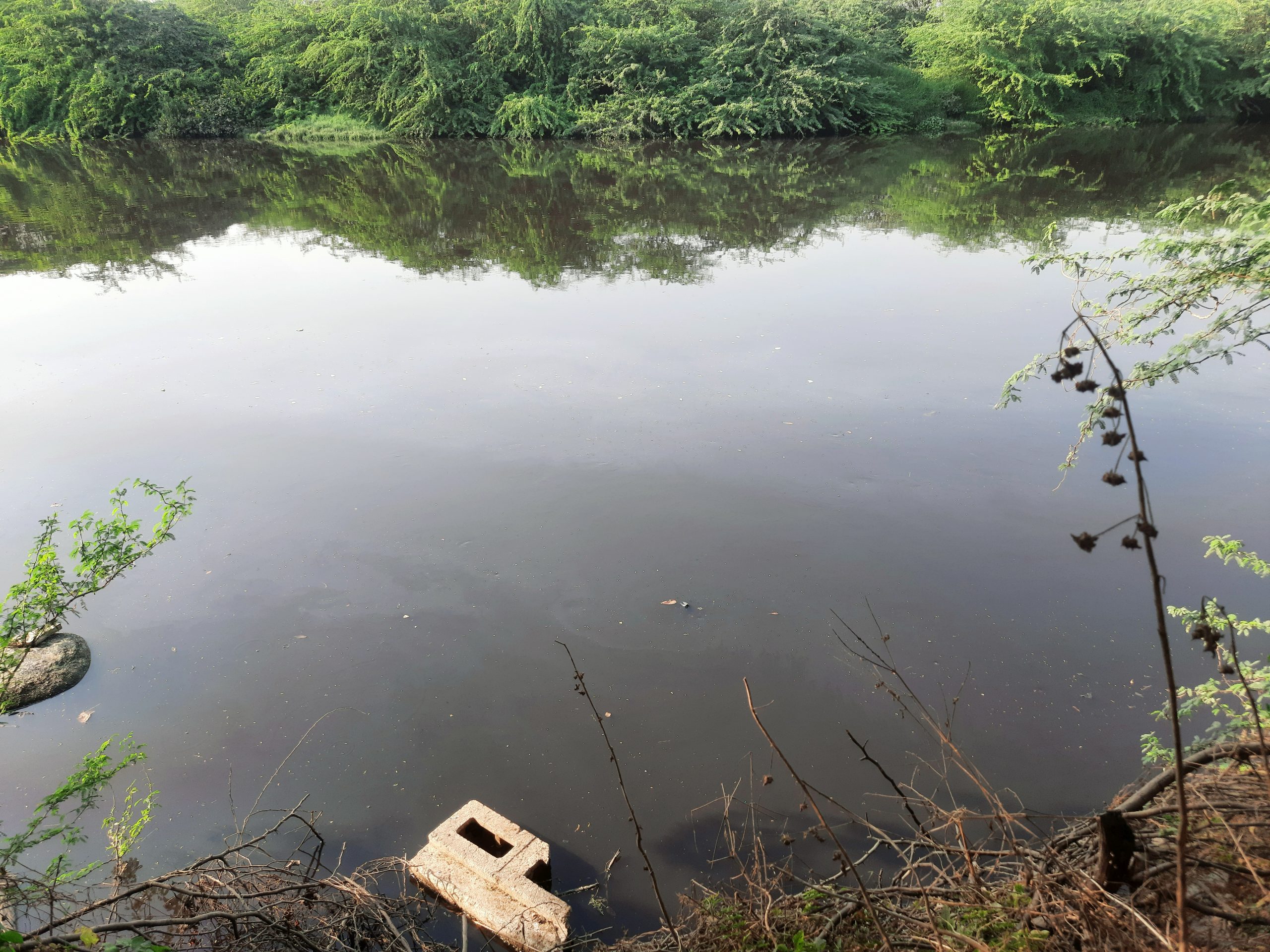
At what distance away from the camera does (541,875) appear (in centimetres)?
377

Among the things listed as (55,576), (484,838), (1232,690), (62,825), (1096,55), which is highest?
(1096,55)

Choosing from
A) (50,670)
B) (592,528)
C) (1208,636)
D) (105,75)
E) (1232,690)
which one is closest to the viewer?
(1208,636)

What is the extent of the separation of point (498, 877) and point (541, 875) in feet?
0.75

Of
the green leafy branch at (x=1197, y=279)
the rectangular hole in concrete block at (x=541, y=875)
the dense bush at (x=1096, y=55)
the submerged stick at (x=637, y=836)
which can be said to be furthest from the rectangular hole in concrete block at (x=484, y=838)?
the dense bush at (x=1096, y=55)

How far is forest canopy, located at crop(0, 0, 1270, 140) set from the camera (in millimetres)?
24453

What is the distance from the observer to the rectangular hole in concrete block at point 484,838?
3926 millimetres

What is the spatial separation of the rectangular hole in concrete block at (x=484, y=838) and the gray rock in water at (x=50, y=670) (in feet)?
9.71

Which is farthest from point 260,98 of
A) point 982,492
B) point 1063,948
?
point 1063,948

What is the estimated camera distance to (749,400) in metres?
8.21

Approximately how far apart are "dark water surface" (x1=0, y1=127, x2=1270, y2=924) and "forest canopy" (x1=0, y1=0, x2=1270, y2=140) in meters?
14.1

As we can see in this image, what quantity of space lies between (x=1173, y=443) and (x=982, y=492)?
2066 mm

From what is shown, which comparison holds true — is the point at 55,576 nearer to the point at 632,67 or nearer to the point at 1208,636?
the point at 1208,636

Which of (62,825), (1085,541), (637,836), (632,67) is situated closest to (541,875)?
(637,836)

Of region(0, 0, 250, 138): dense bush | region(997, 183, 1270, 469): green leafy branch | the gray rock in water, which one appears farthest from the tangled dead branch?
region(0, 0, 250, 138): dense bush
